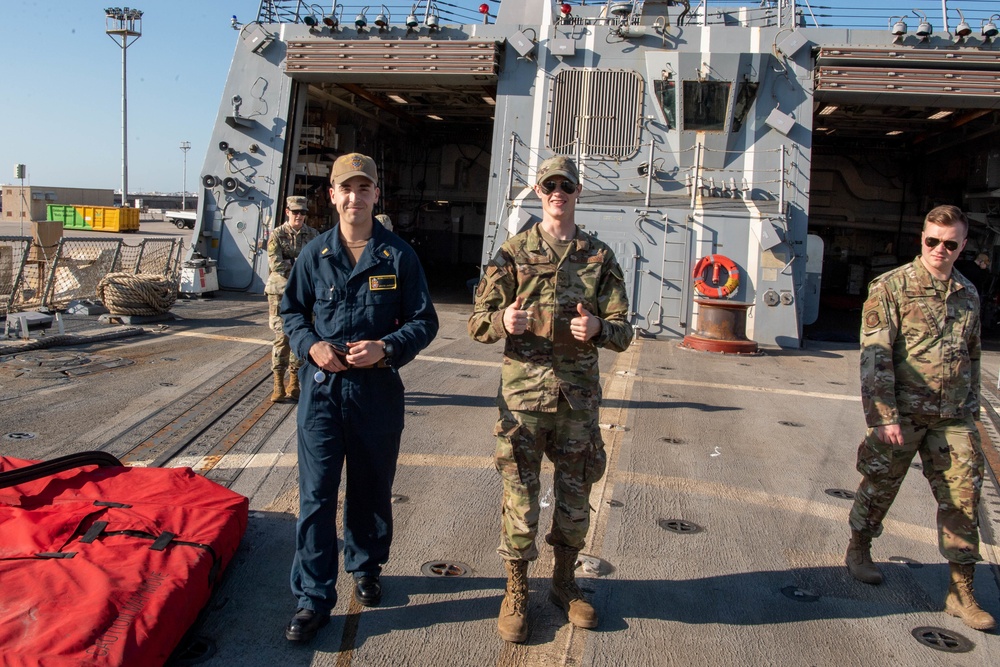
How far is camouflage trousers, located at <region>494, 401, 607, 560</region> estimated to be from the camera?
10.9 feet

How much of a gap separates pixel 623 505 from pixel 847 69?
11.1m

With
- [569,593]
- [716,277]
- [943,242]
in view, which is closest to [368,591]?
[569,593]

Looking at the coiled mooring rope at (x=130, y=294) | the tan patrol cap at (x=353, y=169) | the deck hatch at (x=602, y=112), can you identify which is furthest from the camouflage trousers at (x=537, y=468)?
the deck hatch at (x=602, y=112)

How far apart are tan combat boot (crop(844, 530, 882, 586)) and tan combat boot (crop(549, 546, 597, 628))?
149 cm

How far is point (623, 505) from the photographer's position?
16.2 feet

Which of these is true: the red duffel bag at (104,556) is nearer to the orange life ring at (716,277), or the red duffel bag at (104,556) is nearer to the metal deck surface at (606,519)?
the metal deck surface at (606,519)

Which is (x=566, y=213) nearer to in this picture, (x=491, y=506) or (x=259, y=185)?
(x=491, y=506)

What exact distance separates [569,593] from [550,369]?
101 cm

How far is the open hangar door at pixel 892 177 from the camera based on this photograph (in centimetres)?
1369

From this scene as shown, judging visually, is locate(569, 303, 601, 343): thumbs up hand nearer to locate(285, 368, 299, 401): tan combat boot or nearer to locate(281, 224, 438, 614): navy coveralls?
locate(281, 224, 438, 614): navy coveralls

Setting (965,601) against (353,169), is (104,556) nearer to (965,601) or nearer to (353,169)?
(353,169)

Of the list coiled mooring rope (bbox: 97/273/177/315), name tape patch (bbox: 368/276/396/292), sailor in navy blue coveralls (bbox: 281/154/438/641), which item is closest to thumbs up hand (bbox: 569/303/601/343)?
→ sailor in navy blue coveralls (bbox: 281/154/438/641)

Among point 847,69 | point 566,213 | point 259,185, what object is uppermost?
point 847,69

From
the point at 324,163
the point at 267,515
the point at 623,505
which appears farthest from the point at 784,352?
the point at 324,163
